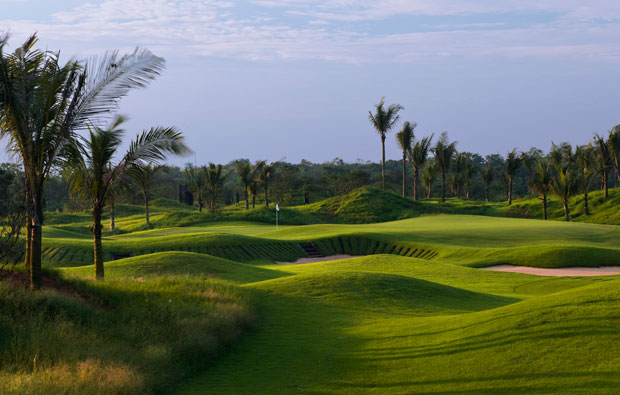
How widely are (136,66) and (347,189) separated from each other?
7136 cm

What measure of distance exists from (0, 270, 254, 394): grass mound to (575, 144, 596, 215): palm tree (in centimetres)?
4850

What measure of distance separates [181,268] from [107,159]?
6489 mm

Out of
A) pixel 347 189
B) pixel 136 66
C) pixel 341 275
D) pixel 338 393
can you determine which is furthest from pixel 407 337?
pixel 347 189

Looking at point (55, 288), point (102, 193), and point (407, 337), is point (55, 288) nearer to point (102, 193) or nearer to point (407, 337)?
point (102, 193)

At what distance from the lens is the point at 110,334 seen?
10.5m

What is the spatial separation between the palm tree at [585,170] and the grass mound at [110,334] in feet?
159

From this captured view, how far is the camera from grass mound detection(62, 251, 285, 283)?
2111cm

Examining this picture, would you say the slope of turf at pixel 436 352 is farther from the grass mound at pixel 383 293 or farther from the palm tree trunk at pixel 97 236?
the palm tree trunk at pixel 97 236

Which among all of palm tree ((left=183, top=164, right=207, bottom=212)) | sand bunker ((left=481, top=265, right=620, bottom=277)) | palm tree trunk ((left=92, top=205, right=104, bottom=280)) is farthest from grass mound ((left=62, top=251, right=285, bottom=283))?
palm tree ((left=183, top=164, right=207, bottom=212))

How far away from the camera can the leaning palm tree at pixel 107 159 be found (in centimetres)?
1653

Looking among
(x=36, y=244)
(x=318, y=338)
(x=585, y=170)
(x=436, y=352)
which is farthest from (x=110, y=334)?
(x=585, y=170)

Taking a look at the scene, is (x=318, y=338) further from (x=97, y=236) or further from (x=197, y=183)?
(x=197, y=183)

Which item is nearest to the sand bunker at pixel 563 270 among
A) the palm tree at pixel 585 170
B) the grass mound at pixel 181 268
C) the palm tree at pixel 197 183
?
the grass mound at pixel 181 268

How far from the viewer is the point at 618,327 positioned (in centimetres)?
841
